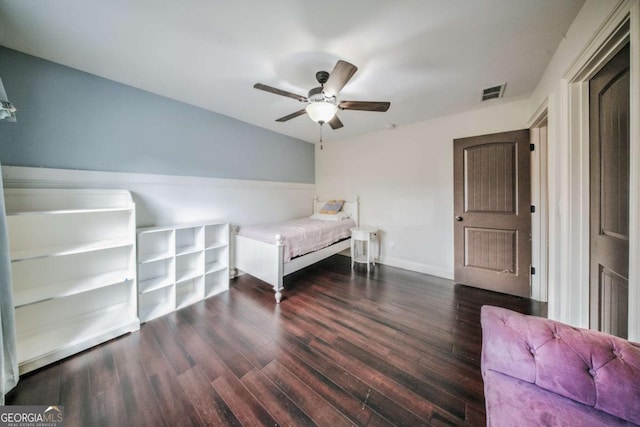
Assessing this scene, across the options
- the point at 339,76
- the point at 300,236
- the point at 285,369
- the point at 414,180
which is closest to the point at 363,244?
the point at 414,180

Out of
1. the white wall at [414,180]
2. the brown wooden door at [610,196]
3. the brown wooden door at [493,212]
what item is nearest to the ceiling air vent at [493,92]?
the white wall at [414,180]

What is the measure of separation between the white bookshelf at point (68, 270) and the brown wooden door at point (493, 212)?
3.82 meters

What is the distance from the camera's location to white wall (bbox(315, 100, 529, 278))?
297 centimetres

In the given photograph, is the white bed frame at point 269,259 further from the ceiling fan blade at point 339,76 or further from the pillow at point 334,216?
the ceiling fan blade at point 339,76

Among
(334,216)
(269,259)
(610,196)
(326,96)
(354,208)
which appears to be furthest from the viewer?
(354,208)

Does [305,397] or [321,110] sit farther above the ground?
[321,110]

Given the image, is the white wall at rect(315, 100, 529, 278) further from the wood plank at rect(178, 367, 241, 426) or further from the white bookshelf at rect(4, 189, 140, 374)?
the white bookshelf at rect(4, 189, 140, 374)

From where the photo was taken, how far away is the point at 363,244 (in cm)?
412

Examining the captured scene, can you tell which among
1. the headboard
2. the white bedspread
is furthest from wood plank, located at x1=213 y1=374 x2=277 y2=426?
the headboard

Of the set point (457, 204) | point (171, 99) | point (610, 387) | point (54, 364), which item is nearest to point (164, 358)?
point (54, 364)

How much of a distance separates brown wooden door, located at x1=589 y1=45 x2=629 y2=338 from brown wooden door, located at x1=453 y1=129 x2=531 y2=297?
4.09 ft

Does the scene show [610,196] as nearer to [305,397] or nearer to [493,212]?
[493,212]

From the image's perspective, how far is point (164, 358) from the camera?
1.67m

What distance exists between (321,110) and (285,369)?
2039 millimetres
